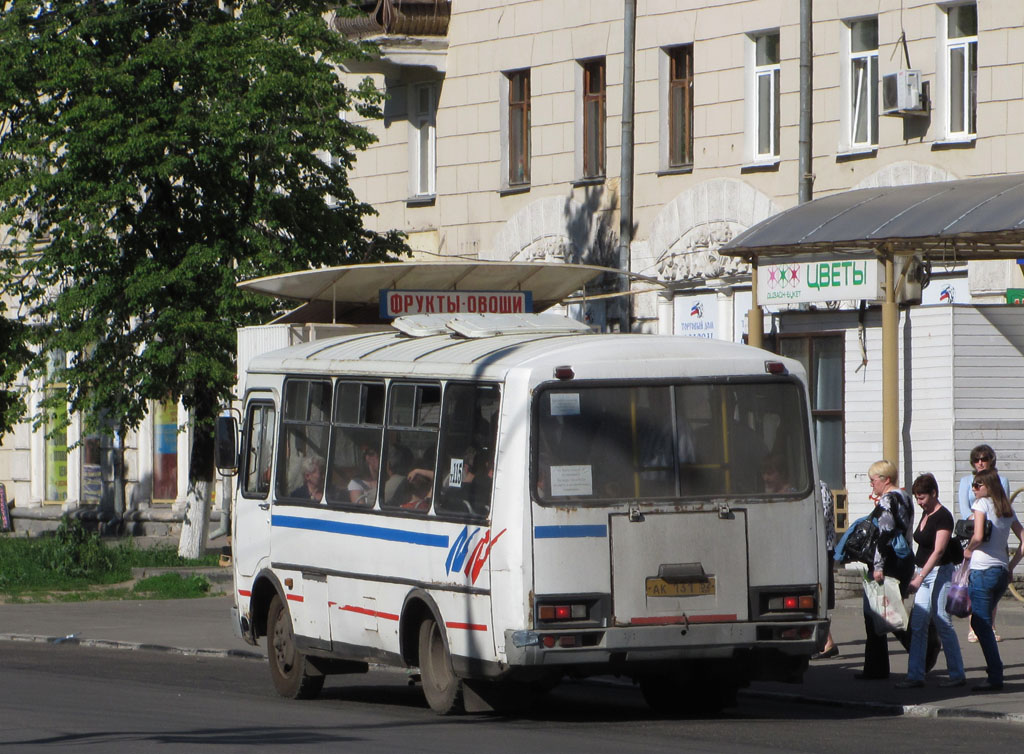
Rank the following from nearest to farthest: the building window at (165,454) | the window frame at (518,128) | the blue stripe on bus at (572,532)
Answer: the blue stripe on bus at (572,532) < the window frame at (518,128) < the building window at (165,454)

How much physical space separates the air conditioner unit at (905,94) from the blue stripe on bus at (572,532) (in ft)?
39.8

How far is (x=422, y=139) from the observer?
3139cm

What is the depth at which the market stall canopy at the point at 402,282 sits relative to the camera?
18703 mm

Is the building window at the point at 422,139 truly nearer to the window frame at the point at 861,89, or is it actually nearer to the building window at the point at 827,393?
the window frame at the point at 861,89

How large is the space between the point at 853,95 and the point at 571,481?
43.9 ft

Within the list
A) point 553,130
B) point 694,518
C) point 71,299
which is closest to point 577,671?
point 694,518

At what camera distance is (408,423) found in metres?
13.3

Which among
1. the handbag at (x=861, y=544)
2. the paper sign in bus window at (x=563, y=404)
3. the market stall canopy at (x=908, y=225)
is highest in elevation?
the market stall canopy at (x=908, y=225)

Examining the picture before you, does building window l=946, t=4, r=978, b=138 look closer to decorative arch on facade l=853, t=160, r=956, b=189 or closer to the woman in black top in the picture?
decorative arch on facade l=853, t=160, r=956, b=189

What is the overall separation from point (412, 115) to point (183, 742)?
20.9 metres

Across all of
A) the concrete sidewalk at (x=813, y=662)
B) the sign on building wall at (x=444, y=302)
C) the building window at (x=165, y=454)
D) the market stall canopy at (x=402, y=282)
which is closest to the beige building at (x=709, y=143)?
the concrete sidewalk at (x=813, y=662)

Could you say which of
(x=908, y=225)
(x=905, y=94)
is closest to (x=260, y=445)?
(x=908, y=225)

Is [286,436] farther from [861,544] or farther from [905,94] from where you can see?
[905,94]

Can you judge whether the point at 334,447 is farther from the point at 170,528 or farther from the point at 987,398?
the point at 170,528
